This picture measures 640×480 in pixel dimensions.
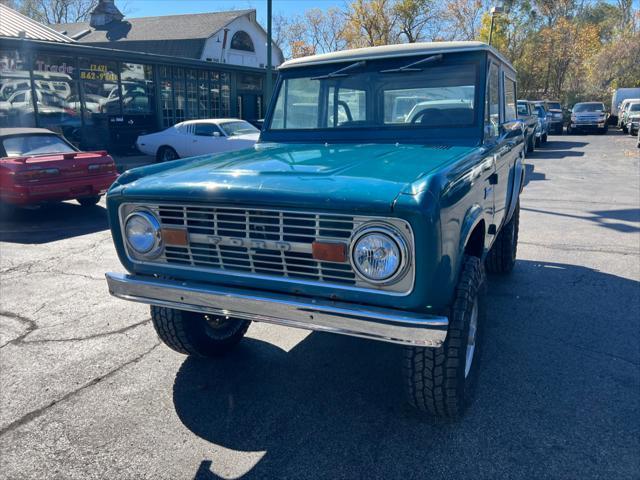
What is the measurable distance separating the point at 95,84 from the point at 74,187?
10023 mm

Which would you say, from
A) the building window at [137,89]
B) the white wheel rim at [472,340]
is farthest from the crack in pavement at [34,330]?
the building window at [137,89]

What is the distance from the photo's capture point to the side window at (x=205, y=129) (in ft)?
45.9

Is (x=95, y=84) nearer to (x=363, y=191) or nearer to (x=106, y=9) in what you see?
(x=363, y=191)

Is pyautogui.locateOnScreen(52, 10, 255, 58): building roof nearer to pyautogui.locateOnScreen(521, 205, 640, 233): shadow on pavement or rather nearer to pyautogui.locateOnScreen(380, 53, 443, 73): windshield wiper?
pyautogui.locateOnScreen(521, 205, 640, 233): shadow on pavement

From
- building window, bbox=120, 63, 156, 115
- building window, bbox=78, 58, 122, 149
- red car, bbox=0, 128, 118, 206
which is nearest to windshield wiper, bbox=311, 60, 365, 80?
red car, bbox=0, 128, 118, 206

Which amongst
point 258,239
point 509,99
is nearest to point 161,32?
point 509,99

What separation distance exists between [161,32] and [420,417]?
3484 centimetres

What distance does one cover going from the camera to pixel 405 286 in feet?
7.82

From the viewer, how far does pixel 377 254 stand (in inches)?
93.9

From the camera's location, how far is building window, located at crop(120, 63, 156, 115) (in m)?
17.8

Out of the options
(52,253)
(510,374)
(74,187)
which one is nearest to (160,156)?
(74,187)

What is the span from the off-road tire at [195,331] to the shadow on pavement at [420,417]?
→ 0.38ft

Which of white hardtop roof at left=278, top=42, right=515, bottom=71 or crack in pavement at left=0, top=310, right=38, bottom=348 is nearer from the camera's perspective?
white hardtop roof at left=278, top=42, right=515, bottom=71

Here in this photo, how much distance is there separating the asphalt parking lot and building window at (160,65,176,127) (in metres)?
15.3
